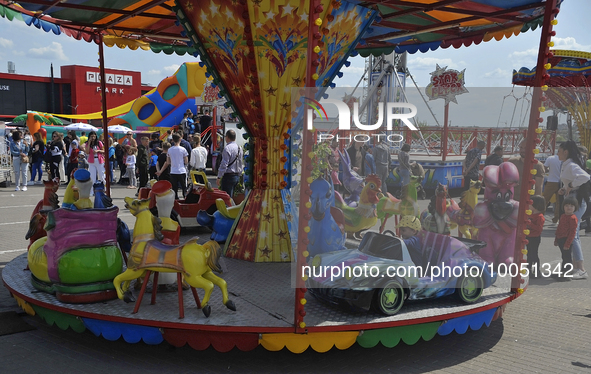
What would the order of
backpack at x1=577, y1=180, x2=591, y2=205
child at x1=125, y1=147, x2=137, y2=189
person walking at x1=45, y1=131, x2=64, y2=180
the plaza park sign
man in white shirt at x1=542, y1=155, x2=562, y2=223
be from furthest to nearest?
the plaza park sign, child at x1=125, y1=147, x2=137, y2=189, person walking at x1=45, y1=131, x2=64, y2=180, man in white shirt at x1=542, y1=155, x2=562, y2=223, backpack at x1=577, y1=180, x2=591, y2=205

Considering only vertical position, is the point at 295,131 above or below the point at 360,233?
above

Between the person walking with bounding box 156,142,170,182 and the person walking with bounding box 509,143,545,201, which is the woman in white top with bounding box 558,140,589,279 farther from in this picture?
the person walking with bounding box 156,142,170,182

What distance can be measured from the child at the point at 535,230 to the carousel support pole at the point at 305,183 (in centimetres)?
382

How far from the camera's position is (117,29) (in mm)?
7047

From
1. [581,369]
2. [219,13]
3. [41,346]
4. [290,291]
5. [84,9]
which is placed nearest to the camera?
[581,369]

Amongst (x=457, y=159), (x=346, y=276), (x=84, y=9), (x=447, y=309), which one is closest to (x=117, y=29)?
(x=84, y=9)

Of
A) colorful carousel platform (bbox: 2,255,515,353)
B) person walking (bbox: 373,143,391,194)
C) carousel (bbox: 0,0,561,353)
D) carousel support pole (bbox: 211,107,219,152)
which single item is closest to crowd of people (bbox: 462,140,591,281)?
carousel (bbox: 0,0,561,353)

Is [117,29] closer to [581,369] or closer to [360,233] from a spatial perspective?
[360,233]

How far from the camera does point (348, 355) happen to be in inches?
160

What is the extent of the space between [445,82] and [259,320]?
19.0 m

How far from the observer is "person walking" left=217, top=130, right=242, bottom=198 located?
337 inches

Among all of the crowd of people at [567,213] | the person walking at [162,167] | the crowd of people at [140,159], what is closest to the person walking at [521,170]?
the crowd of people at [567,213]

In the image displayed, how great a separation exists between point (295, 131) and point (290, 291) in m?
2.05

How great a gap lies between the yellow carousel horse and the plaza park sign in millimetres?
17054
